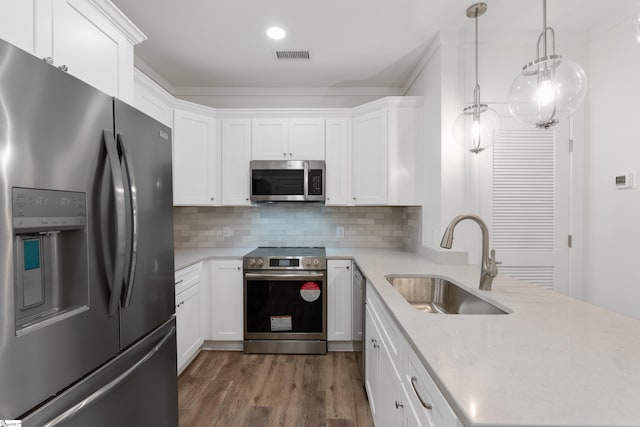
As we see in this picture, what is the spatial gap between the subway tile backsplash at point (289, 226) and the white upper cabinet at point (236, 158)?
0.34 m

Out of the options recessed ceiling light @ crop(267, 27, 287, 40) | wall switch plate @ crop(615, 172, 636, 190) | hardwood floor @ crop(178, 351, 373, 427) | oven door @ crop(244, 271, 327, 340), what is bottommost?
hardwood floor @ crop(178, 351, 373, 427)

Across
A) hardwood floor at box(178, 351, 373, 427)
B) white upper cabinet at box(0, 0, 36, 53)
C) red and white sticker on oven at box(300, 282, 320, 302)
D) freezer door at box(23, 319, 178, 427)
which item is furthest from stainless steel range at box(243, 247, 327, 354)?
white upper cabinet at box(0, 0, 36, 53)

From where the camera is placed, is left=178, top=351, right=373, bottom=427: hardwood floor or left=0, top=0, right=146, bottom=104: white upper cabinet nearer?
left=0, top=0, right=146, bottom=104: white upper cabinet

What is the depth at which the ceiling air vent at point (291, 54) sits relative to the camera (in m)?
2.56

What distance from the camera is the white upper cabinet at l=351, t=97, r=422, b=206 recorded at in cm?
279

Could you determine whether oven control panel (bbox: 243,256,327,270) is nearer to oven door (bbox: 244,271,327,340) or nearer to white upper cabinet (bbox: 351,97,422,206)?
oven door (bbox: 244,271,327,340)

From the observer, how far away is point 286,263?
2.76m

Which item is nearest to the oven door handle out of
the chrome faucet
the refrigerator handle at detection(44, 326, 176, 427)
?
the refrigerator handle at detection(44, 326, 176, 427)

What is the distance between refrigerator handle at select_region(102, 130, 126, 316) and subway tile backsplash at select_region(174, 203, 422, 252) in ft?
7.62

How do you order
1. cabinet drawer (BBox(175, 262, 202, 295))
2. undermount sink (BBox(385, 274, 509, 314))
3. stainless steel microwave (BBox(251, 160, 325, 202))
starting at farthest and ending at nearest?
stainless steel microwave (BBox(251, 160, 325, 202)) → cabinet drawer (BBox(175, 262, 202, 295)) → undermount sink (BBox(385, 274, 509, 314))

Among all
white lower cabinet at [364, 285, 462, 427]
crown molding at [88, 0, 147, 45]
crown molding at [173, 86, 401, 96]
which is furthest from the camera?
crown molding at [173, 86, 401, 96]

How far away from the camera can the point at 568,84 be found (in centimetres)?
122

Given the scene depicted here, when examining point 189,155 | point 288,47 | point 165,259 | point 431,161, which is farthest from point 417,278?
point 189,155

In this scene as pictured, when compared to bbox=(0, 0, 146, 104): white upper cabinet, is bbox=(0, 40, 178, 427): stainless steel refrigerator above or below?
below
